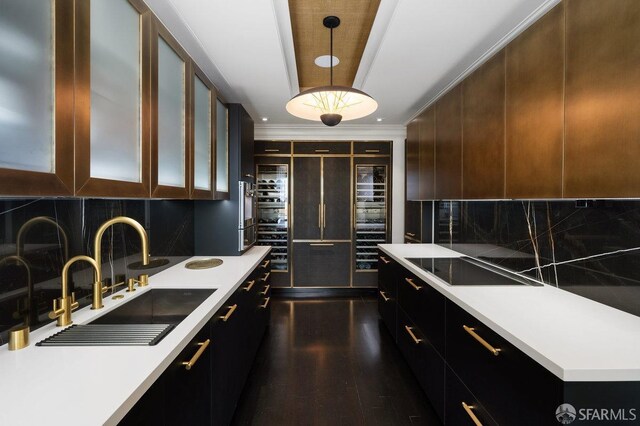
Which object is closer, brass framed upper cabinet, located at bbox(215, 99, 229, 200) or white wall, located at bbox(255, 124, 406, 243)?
brass framed upper cabinet, located at bbox(215, 99, 229, 200)

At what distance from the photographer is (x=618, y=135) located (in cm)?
112

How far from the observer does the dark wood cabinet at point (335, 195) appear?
435 centimetres

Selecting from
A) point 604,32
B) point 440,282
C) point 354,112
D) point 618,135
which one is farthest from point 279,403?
point 604,32

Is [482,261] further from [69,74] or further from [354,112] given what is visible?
[69,74]

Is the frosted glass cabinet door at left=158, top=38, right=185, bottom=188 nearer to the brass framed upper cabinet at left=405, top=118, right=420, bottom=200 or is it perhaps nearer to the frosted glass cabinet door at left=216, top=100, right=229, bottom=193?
the frosted glass cabinet door at left=216, top=100, right=229, bottom=193

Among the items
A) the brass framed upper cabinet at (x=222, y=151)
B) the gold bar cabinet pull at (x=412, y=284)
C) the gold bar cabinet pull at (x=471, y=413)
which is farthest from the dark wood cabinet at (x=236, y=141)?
the gold bar cabinet pull at (x=471, y=413)

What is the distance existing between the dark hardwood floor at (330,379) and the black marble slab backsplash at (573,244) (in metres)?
1.20

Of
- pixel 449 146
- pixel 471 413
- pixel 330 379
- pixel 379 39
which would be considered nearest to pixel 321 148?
pixel 449 146

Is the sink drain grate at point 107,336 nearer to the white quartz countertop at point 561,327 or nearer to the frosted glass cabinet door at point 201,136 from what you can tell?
the frosted glass cabinet door at point 201,136

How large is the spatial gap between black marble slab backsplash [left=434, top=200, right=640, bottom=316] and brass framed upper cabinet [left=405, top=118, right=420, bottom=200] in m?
0.99

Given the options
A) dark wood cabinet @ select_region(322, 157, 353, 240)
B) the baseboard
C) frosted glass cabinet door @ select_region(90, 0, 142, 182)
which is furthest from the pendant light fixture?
the baseboard

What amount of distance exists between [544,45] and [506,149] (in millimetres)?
555

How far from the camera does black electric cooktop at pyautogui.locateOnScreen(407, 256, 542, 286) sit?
188 centimetres

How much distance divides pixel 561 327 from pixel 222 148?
2591 mm
